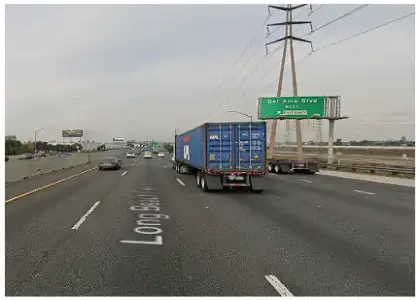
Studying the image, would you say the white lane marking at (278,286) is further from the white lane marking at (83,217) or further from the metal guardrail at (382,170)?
→ the metal guardrail at (382,170)

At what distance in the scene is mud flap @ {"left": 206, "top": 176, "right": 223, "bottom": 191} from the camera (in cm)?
1605

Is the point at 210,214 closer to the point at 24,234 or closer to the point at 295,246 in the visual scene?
the point at 295,246

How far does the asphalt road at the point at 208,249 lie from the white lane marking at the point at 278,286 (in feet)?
0.09

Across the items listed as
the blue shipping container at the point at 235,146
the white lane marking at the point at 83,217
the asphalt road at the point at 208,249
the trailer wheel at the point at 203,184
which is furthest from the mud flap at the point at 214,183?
the white lane marking at the point at 83,217

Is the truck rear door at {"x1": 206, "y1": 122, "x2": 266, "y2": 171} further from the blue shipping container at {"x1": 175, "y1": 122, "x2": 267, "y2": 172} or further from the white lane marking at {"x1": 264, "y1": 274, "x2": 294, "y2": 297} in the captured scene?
the white lane marking at {"x1": 264, "y1": 274, "x2": 294, "y2": 297}

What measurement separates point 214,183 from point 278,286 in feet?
37.4

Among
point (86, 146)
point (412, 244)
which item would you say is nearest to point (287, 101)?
point (412, 244)

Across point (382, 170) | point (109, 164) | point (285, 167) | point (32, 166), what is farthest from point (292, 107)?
point (32, 166)

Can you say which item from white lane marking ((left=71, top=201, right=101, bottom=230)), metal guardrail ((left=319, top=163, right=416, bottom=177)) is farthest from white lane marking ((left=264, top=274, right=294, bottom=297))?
metal guardrail ((left=319, top=163, right=416, bottom=177))

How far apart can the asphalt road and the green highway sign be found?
87.7ft

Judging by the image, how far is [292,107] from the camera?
38625mm

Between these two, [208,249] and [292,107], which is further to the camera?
[292,107]

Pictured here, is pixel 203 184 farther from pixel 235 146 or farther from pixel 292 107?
pixel 292 107

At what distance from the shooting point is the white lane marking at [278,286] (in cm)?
447
